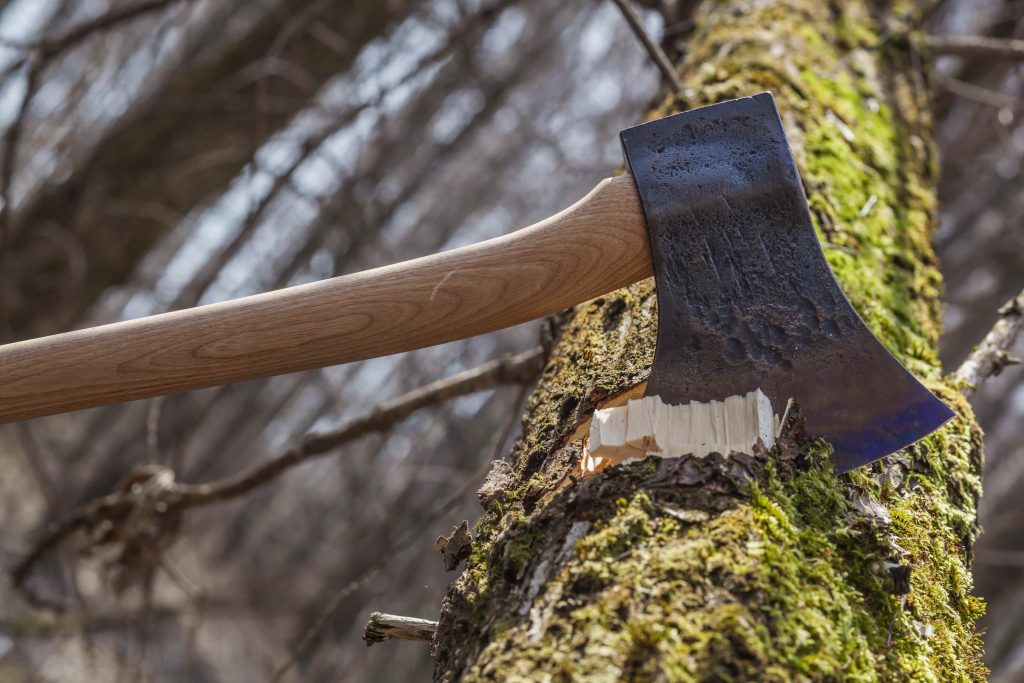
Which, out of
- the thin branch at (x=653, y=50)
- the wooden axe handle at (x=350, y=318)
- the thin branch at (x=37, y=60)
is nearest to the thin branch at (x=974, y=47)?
the thin branch at (x=653, y=50)

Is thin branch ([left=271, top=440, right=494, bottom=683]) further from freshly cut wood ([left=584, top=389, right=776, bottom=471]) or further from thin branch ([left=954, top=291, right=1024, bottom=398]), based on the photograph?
thin branch ([left=954, top=291, right=1024, bottom=398])

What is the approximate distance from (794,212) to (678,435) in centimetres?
41

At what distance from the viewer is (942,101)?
346 centimetres

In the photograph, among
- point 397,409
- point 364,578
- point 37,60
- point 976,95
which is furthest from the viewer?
point 976,95

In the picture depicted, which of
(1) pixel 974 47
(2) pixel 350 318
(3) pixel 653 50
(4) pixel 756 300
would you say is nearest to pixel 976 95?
(1) pixel 974 47

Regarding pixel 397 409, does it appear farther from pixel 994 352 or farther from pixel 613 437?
pixel 994 352

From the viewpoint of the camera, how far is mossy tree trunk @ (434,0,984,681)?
848mm

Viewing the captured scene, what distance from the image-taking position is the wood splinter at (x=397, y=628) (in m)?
1.13

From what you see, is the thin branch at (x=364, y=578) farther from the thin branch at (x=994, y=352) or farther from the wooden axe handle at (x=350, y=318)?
the thin branch at (x=994, y=352)

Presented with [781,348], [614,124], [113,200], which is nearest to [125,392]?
[781,348]

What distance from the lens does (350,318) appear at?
1.32 m

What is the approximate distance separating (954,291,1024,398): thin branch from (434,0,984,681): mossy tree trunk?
0.18 feet

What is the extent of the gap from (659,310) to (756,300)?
143 mm

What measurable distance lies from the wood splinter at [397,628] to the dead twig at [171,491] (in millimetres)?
984
